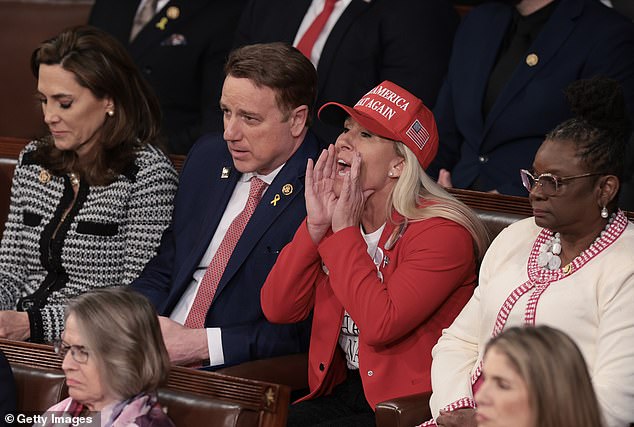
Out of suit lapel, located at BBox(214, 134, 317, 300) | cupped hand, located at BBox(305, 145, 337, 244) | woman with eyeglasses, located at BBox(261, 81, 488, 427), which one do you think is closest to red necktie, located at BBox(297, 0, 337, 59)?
suit lapel, located at BBox(214, 134, 317, 300)

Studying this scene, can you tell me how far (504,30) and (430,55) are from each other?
309mm

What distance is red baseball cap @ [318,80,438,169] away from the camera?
3166mm

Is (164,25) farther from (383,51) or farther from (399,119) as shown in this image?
(399,119)

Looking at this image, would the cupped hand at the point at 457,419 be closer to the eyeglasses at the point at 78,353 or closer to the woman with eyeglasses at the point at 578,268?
the woman with eyeglasses at the point at 578,268

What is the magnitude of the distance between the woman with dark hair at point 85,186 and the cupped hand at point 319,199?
2.30 ft

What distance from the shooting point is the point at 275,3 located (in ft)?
15.2

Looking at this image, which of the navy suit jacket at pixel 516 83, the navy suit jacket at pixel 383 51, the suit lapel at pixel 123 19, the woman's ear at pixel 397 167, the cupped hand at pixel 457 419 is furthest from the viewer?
the suit lapel at pixel 123 19

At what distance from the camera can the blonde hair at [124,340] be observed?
2479 millimetres

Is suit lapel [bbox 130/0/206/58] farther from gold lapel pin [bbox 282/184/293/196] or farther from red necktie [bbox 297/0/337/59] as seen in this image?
gold lapel pin [bbox 282/184/293/196]

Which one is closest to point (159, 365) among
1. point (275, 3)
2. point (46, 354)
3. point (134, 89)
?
point (46, 354)

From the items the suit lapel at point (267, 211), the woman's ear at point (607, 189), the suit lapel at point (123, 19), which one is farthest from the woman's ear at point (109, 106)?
the woman's ear at point (607, 189)

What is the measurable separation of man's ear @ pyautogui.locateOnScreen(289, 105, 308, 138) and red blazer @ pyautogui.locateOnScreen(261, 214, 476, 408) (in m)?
0.36

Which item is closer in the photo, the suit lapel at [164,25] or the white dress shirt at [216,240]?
the white dress shirt at [216,240]

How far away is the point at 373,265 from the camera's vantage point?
3053 mm
